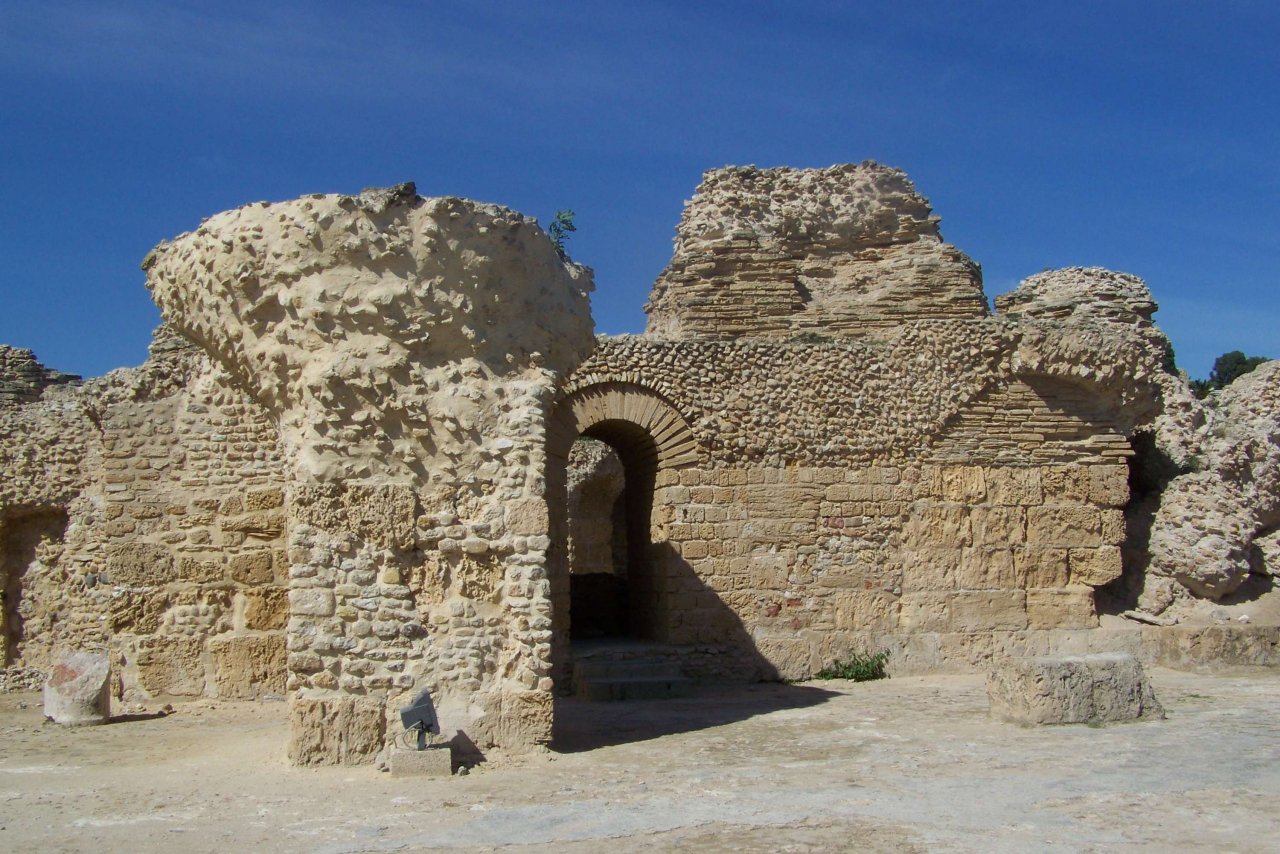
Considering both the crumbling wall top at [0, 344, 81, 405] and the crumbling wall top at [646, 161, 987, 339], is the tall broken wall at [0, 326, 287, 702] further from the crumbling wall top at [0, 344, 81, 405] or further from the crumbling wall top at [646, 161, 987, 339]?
the crumbling wall top at [646, 161, 987, 339]

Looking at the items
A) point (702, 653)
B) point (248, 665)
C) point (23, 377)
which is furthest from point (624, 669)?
point (23, 377)

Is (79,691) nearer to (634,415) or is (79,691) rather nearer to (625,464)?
(634,415)

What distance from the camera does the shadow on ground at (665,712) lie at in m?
7.44

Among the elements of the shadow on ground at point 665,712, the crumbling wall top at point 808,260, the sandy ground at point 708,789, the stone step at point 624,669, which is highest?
the crumbling wall top at point 808,260

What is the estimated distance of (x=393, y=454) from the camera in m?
6.74

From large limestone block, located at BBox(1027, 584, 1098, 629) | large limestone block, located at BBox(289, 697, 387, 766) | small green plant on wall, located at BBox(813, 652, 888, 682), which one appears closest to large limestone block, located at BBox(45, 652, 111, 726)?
large limestone block, located at BBox(289, 697, 387, 766)

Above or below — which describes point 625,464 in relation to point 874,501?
above

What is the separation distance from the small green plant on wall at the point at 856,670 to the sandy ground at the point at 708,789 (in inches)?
75.6

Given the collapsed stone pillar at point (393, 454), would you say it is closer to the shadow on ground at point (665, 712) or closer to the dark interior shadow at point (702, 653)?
the shadow on ground at point (665, 712)

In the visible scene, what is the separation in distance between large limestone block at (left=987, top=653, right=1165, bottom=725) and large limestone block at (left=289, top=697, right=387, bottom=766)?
13.1ft

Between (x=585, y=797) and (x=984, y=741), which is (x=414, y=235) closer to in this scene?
(x=585, y=797)

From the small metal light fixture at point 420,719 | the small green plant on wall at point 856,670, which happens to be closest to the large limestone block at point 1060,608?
the small green plant on wall at point 856,670

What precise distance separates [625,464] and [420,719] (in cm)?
577

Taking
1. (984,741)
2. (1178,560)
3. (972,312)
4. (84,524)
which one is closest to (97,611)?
(84,524)
